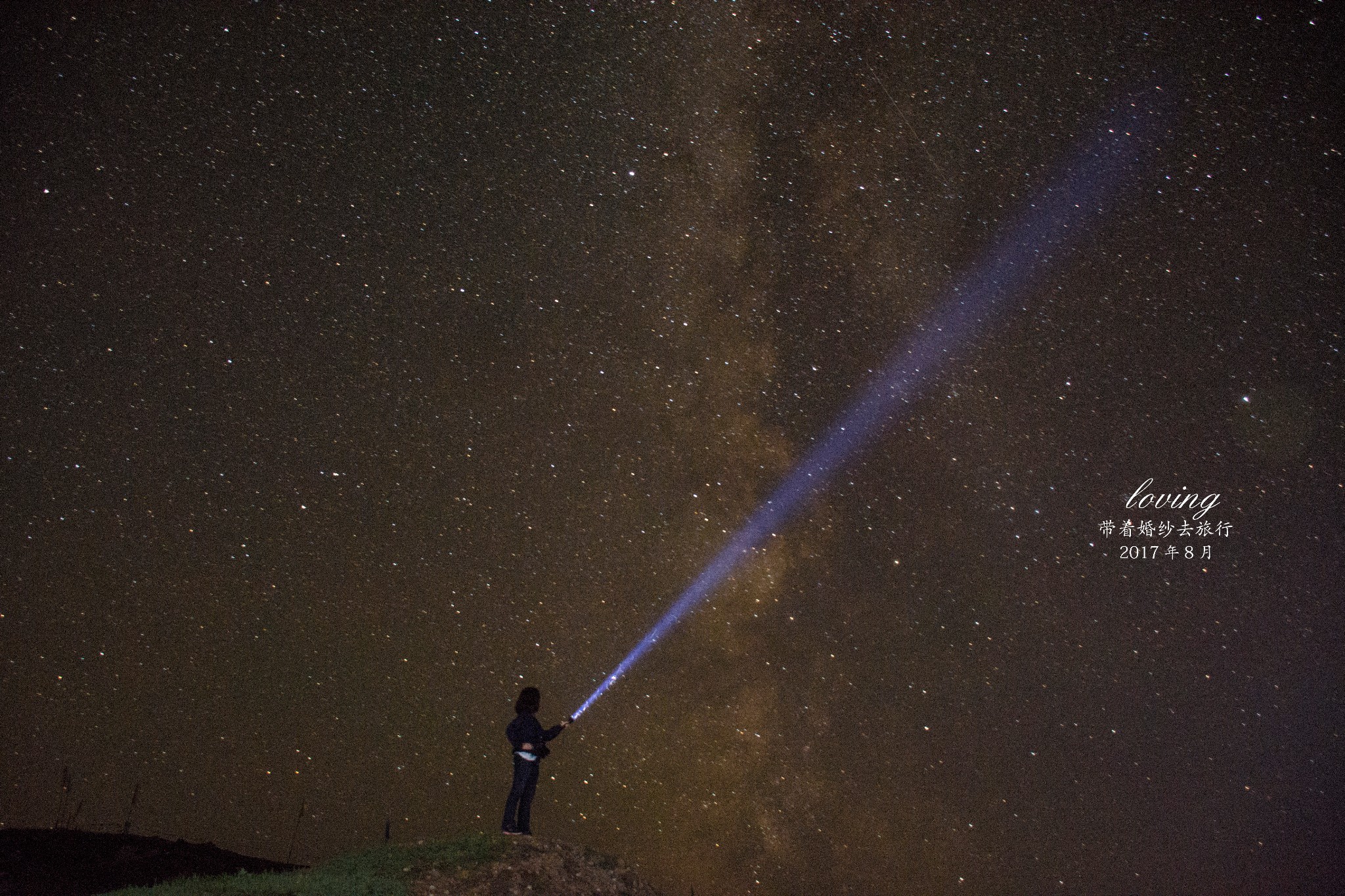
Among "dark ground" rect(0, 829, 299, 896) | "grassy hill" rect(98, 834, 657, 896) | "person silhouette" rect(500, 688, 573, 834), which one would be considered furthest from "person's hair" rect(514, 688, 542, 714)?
"dark ground" rect(0, 829, 299, 896)

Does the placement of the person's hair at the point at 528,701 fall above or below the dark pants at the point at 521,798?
above

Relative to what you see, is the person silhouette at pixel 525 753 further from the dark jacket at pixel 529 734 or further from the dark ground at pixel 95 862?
the dark ground at pixel 95 862

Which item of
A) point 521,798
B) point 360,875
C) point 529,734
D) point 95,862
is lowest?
point 95,862

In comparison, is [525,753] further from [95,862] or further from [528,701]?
[95,862]

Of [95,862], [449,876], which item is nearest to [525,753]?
[449,876]

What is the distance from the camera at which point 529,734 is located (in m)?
7.81

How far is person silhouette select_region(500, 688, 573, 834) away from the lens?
7.79 metres

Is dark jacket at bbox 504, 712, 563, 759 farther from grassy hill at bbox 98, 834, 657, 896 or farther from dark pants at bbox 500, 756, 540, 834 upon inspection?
grassy hill at bbox 98, 834, 657, 896

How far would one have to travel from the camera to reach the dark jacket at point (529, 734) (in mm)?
7777

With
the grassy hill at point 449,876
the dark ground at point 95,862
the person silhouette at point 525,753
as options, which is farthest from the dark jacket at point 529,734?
the dark ground at point 95,862

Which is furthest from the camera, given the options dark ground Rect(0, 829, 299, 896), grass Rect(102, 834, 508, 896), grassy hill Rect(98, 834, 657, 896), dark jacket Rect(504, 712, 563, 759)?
dark ground Rect(0, 829, 299, 896)

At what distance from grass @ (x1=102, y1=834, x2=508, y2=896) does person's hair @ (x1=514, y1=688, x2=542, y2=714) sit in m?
1.32

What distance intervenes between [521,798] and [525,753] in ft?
1.90

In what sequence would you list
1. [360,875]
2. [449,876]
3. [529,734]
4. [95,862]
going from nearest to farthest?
1. [360,875]
2. [449,876]
3. [529,734]
4. [95,862]
